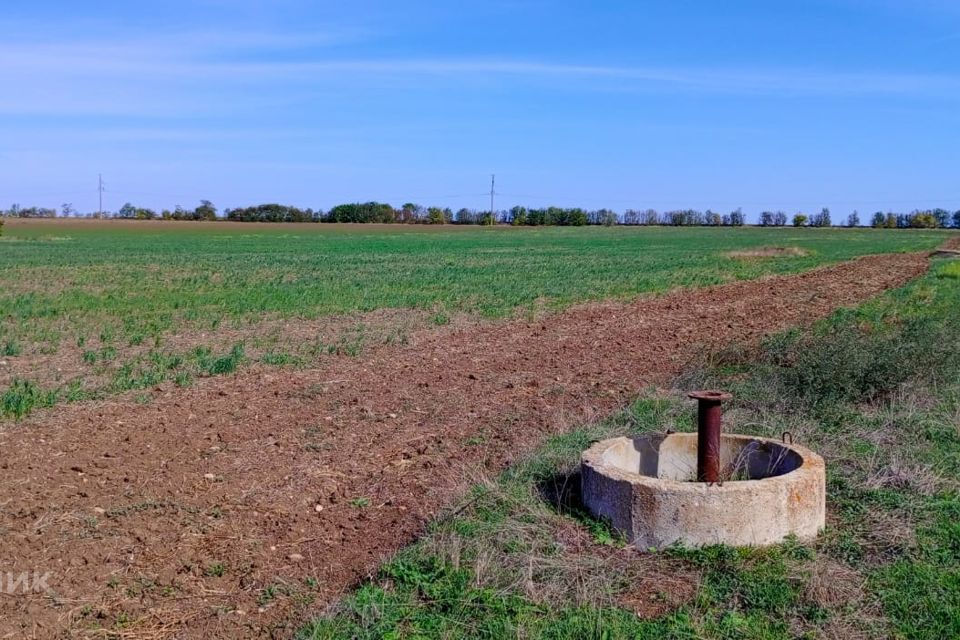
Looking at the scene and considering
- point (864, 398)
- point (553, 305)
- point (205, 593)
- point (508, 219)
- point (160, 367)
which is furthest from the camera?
point (508, 219)

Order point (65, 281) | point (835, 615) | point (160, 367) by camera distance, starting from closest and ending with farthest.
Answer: point (835, 615), point (160, 367), point (65, 281)

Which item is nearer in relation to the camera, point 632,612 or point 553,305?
point 632,612

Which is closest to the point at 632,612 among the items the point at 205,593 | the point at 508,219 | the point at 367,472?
the point at 205,593

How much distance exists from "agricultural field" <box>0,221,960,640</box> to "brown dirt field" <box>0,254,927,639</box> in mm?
26

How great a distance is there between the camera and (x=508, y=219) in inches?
5832

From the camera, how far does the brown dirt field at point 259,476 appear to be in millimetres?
4793

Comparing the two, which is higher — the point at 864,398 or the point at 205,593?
the point at 864,398

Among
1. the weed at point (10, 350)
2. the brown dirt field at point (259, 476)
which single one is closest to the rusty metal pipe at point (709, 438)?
the brown dirt field at point (259, 476)

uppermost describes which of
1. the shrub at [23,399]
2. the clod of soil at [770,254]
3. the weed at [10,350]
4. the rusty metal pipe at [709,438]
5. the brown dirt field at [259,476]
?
the clod of soil at [770,254]

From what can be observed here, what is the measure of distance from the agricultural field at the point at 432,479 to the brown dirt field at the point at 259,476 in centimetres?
3

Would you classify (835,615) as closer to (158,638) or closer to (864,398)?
(158,638)

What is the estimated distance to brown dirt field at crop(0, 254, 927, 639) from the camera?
479 centimetres

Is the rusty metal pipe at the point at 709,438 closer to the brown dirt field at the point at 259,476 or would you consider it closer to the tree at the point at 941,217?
the brown dirt field at the point at 259,476

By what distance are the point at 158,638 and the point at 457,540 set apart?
1.67 meters
